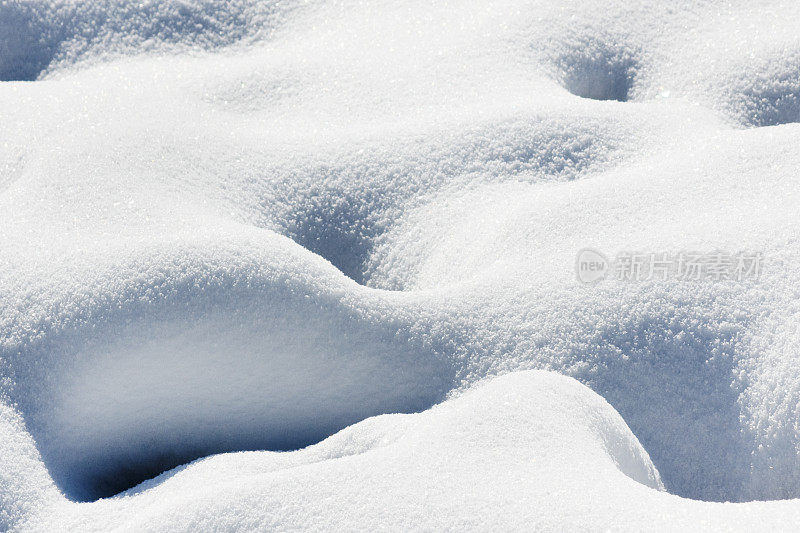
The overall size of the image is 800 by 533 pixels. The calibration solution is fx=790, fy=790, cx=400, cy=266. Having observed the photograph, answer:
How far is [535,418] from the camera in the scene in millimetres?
1061

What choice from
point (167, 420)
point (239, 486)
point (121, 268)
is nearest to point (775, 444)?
point (239, 486)

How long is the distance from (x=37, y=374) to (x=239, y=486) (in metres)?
0.42

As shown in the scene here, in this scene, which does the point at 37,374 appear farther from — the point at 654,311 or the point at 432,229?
the point at 654,311
